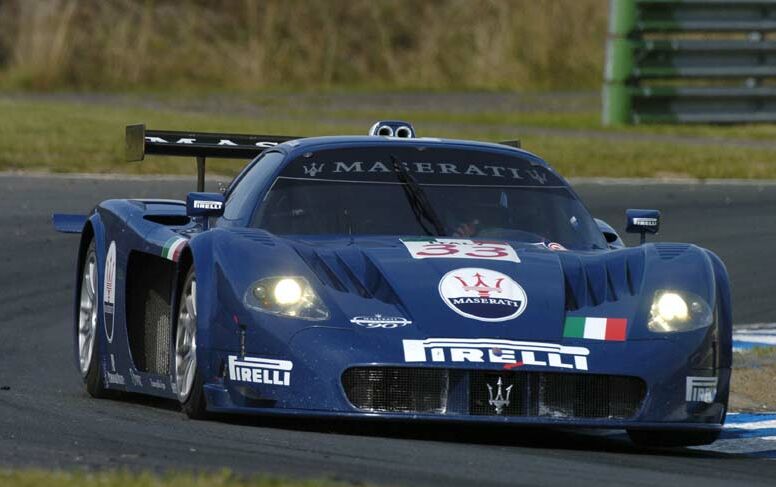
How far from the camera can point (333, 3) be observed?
112 ft

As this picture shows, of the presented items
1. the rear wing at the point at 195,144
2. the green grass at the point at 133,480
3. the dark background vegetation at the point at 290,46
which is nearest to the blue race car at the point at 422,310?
the green grass at the point at 133,480

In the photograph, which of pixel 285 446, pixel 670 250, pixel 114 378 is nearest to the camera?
pixel 285 446

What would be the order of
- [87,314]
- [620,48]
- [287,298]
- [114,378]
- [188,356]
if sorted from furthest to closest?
[620,48] < [87,314] < [114,378] < [188,356] < [287,298]

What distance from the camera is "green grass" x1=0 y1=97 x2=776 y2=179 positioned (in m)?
17.3

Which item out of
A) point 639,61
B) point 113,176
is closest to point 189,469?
point 113,176

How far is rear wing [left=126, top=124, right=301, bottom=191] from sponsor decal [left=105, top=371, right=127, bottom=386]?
155 cm

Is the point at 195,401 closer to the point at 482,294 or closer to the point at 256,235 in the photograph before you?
the point at 256,235

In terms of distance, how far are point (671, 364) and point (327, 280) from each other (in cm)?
121

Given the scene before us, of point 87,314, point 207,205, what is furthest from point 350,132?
point 207,205

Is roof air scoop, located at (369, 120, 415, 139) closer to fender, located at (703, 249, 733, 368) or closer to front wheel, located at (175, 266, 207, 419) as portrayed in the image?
front wheel, located at (175, 266, 207, 419)

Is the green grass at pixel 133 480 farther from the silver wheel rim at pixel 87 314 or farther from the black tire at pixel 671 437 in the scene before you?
the silver wheel rim at pixel 87 314

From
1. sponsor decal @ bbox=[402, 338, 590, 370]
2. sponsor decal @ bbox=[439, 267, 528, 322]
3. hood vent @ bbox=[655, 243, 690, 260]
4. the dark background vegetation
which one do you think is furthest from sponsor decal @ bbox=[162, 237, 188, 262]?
the dark background vegetation

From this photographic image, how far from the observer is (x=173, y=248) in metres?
7.25

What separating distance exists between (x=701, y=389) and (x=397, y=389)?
3.51ft
